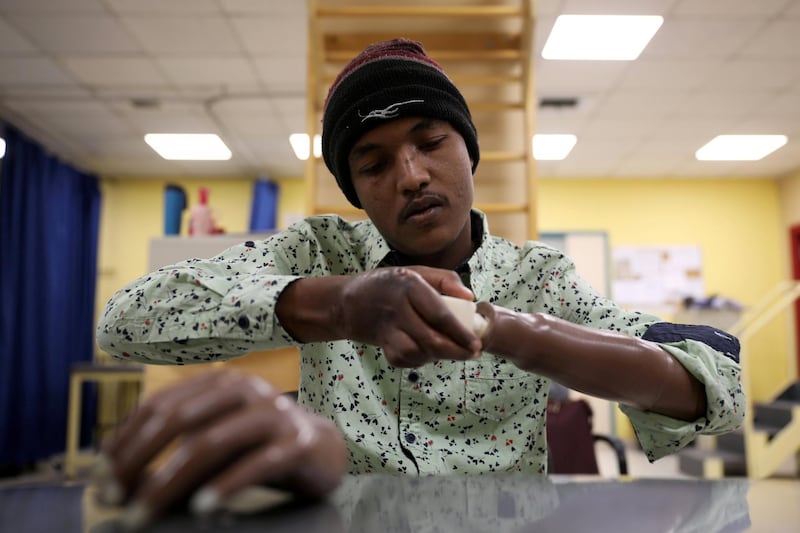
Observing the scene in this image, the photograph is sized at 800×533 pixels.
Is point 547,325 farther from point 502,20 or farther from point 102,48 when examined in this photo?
point 102,48

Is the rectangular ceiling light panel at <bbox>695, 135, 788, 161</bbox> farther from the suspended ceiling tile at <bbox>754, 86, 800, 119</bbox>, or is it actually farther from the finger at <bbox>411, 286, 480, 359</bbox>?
the finger at <bbox>411, 286, 480, 359</bbox>

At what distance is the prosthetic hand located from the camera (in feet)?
2.37

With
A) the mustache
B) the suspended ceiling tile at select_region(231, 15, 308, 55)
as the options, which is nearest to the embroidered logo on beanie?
the mustache

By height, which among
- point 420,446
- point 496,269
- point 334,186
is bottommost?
point 420,446

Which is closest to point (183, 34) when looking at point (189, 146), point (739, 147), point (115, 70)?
point (115, 70)

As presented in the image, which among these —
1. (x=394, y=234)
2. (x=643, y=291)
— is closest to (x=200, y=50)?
(x=394, y=234)

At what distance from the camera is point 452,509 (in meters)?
0.60

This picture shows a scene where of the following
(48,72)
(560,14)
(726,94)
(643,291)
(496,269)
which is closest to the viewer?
(496,269)

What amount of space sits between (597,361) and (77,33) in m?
3.91

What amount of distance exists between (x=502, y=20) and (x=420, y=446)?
242cm

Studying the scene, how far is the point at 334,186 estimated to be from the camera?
8.97ft

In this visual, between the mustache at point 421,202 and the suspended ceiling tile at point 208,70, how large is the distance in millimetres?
3412

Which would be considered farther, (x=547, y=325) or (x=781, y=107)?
(x=781, y=107)

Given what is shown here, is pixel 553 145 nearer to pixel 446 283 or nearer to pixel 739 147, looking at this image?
pixel 739 147
